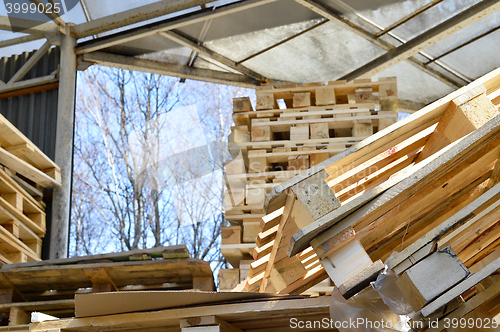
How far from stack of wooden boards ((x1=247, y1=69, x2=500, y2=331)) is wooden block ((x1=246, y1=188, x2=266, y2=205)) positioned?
1.62 m

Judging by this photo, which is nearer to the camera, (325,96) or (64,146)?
(325,96)

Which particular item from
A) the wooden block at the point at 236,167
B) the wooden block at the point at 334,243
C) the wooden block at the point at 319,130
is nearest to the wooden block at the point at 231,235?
Result: the wooden block at the point at 236,167

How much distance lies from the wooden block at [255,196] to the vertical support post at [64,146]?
10.9 ft

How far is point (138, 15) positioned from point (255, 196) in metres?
4.04

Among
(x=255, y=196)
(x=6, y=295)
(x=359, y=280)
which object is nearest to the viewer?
(x=359, y=280)

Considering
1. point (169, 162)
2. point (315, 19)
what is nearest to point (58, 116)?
point (315, 19)

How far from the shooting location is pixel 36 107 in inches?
377

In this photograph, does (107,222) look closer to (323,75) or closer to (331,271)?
(323,75)

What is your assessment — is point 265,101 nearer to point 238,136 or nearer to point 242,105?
point 242,105

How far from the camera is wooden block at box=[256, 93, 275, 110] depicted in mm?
7051

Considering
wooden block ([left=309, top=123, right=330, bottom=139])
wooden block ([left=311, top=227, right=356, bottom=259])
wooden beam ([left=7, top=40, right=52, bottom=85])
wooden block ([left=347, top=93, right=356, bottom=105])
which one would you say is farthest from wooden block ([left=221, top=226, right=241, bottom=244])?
wooden beam ([left=7, top=40, right=52, bottom=85])

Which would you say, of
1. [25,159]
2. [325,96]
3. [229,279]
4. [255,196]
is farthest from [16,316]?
[325,96]

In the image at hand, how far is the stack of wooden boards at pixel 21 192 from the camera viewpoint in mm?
7020

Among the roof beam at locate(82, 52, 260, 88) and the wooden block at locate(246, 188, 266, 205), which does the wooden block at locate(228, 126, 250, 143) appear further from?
the roof beam at locate(82, 52, 260, 88)
